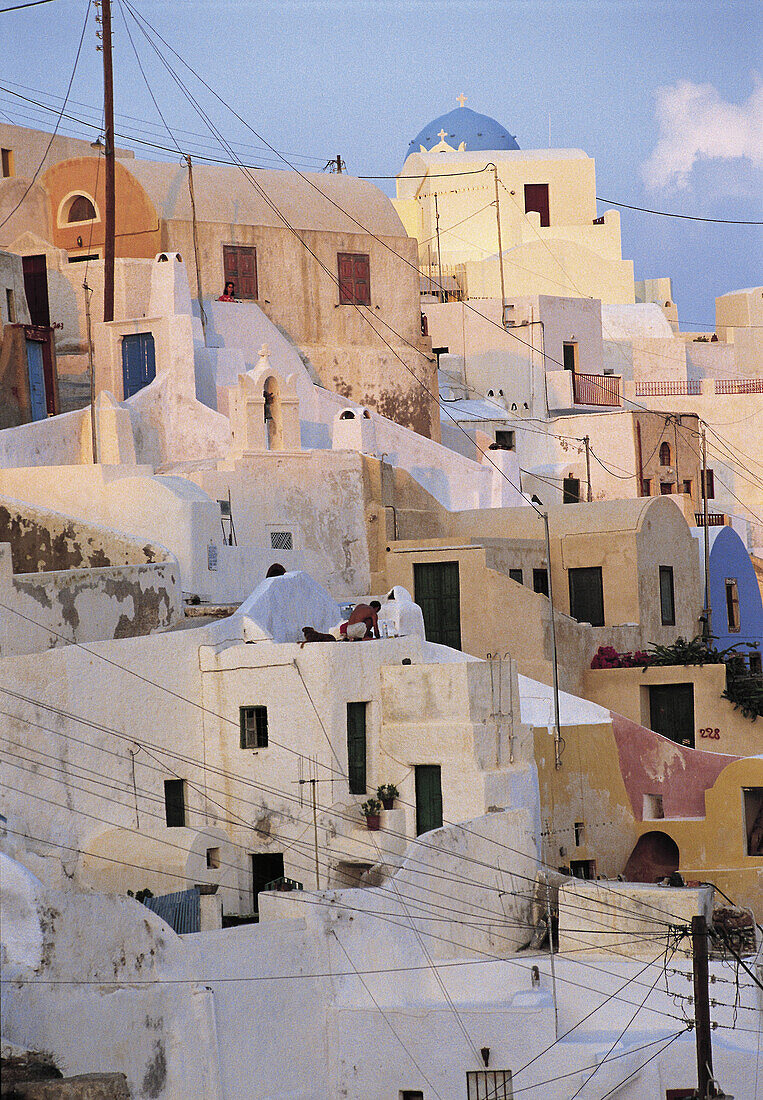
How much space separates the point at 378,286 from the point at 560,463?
17.4ft

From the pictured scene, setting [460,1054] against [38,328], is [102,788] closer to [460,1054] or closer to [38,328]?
[460,1054]

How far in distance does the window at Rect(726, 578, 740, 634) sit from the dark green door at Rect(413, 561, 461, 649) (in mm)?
7175

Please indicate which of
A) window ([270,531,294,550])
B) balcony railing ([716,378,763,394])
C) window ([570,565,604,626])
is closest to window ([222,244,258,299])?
window ([270,531,294,550])

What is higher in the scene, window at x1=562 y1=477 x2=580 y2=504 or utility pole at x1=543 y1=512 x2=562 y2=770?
window at x1=562 y1=477 x2=580 y2=504

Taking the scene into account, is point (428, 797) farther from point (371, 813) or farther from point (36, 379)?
point (36, 379)

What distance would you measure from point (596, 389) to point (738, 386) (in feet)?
18.1

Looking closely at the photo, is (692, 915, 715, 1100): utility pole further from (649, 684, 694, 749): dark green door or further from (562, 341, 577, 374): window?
(562, 341, 577, 374): window

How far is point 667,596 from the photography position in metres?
31.3

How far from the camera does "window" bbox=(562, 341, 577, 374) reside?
41.5 meters

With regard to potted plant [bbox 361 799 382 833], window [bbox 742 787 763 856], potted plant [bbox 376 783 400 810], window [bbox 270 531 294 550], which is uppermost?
window [bbox 270 531 294 550]

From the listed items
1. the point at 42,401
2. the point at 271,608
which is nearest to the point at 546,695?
the point at 271,608

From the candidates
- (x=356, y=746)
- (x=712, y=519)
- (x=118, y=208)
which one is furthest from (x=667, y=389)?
(x=356, y=746)

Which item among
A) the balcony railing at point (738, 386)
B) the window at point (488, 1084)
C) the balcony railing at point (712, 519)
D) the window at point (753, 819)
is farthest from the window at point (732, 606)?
the window at point (488, 1084)

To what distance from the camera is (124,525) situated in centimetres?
2625
